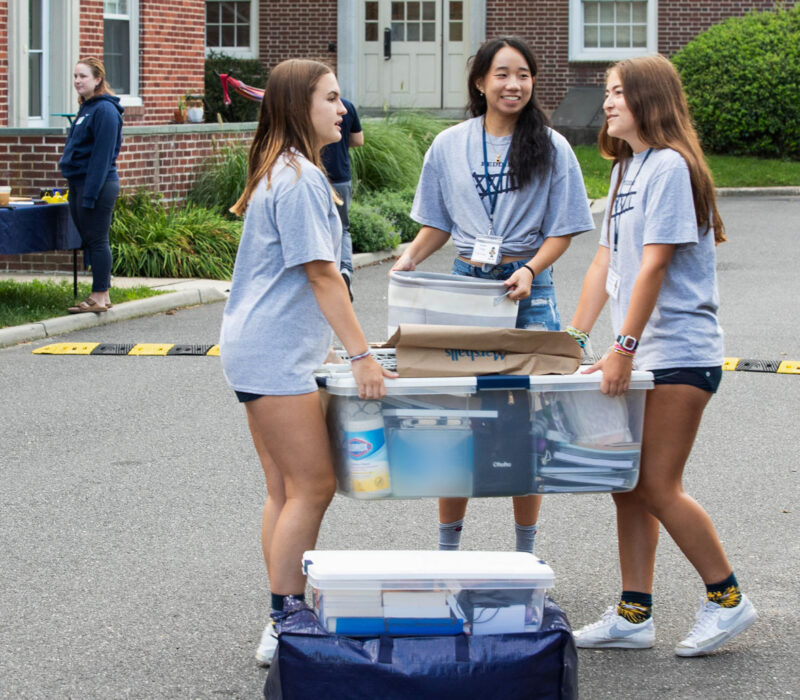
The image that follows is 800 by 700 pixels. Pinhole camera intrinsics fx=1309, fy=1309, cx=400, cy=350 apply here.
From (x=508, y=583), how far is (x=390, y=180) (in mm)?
14085

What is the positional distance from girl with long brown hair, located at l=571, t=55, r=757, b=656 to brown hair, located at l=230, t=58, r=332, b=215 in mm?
903

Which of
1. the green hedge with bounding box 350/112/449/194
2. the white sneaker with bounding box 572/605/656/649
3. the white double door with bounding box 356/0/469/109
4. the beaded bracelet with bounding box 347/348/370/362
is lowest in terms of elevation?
the white sneaker with bounding box 572/605/656/649

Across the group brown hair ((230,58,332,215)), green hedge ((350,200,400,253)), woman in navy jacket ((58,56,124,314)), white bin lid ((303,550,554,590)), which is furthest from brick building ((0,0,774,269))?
white bin lid ((303,550,554,590))

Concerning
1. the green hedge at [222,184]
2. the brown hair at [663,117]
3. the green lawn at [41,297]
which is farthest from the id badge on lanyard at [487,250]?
the green hedge at [222,184]

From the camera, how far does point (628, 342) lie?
3740 millimetres

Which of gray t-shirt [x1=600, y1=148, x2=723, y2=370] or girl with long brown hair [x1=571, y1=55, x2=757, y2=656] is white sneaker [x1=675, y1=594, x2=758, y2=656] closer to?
girl with long brown hair [x1=571, y1=55, x2=757, y2=656]

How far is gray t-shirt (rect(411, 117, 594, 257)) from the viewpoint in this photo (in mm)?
4453

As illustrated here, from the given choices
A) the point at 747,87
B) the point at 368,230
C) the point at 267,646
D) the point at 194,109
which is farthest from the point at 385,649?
the point at 747,87

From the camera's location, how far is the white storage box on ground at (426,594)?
3.31 meters

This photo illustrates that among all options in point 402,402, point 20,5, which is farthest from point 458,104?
point 402,402

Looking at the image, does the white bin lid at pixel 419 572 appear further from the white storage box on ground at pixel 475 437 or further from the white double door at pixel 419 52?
the white double door at pixel 419 52

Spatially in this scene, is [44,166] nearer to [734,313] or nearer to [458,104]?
[734,313]

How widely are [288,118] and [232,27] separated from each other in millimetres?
24847

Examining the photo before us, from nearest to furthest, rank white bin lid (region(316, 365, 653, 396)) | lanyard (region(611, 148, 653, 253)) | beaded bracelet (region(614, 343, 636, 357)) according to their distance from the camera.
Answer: white bin lid (region(316, 365, 653, 396)) < beaded bracelet (region(614, 343, 636, 357)) < lanyard (region(611, 148, 653, 253))
